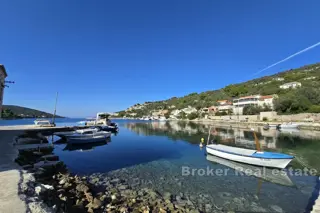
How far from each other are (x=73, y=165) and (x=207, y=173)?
1158cm

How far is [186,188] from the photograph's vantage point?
10.6 metres

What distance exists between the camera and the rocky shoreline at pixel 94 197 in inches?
267

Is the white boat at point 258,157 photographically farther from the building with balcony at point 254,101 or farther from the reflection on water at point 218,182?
the building with balcony at point 254,101

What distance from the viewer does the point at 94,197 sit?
334 inches

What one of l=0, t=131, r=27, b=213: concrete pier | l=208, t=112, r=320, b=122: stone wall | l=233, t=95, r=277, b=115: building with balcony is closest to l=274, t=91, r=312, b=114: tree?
l=208, t=112, r=320, b=122: stone wall

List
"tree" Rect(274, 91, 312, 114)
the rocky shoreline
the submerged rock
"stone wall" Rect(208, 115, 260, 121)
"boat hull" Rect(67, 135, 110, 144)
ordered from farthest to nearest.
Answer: "stone wall" Rect(208, 115, 260, 121)
"tree" Rect(274, 91, 312, 114)
"boat hull" Rect(67, 135, 110, 144)
the submerged rock
the rocky shoreline

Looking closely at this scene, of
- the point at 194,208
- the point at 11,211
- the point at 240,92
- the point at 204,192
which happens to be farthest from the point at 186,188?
the point at 240,92

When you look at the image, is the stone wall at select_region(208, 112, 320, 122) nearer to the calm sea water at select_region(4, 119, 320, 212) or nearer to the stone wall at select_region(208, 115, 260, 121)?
the stone wall at select_region(208, 115, 260, 121)

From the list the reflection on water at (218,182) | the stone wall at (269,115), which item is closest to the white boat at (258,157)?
the reflection on water at (218,182)

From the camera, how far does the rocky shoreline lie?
678 cm

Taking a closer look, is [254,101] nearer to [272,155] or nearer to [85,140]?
[272,155]

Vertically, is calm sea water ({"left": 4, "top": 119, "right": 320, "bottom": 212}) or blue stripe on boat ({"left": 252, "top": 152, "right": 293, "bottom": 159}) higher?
blue stripe on boat ({"left": 252, "top": 152, "right": 293, "bottom": 159})

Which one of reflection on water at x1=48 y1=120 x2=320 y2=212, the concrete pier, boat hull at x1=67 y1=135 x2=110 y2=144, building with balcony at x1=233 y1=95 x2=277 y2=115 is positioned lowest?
reflection on water at x1=48 y1=120 x2=320 y2=212

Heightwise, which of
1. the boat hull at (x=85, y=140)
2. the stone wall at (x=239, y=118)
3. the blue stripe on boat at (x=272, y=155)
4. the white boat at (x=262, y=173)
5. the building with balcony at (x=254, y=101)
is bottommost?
the white boat at (x=262, y=173)
